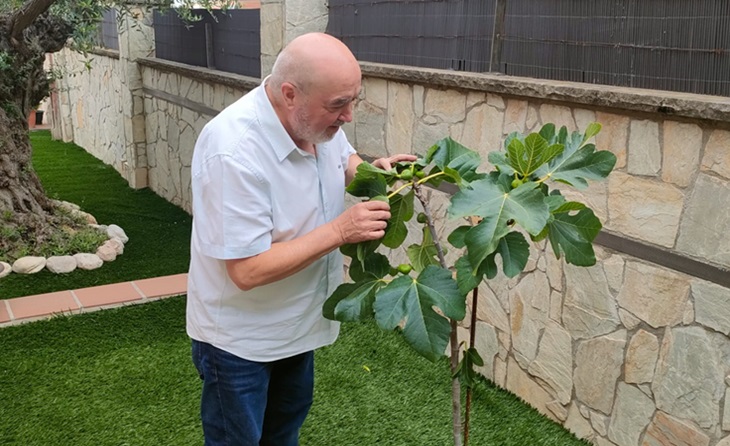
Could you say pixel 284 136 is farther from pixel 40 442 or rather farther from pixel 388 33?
pixel 388 33

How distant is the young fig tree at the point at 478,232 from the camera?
1446mm

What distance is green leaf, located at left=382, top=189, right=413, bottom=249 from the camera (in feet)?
5.84

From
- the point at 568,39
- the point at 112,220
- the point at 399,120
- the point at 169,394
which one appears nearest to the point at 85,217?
the point at 112,220

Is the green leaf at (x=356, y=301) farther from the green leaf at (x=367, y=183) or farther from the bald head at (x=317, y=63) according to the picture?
the bald head at (x=317, y=63)

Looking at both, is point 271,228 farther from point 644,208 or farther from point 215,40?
point 215,40

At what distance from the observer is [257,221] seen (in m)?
1.87

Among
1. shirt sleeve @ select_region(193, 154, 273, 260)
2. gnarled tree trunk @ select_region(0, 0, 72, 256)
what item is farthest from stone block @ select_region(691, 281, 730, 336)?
gnarled tree trunk @ select_region(0, 0, 72, 256)

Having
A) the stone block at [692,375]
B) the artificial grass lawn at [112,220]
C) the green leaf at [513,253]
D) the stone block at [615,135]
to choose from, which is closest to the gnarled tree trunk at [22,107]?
the artificial grass lawn at [112,220]

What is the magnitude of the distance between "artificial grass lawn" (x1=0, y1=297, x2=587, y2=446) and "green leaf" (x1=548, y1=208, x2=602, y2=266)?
76.3 inches

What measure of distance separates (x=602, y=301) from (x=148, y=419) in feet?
7.07

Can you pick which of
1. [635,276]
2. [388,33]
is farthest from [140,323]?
[635,276]

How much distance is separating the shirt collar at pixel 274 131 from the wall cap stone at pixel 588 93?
1403 millimetres

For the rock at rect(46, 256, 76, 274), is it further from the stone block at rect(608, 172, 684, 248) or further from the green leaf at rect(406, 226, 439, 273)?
the green leaf at rect(406, 226, 439, 273)

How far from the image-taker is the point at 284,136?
1958mm
